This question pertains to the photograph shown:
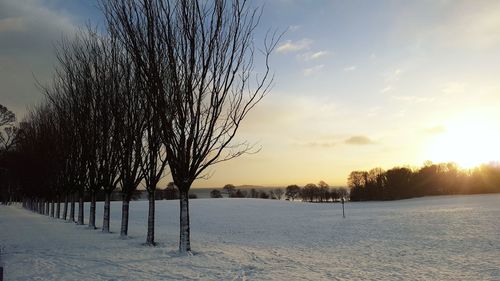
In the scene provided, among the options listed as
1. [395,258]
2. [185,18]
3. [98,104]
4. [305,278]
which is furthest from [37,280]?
[98,104]

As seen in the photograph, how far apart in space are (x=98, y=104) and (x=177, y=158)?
952 cm

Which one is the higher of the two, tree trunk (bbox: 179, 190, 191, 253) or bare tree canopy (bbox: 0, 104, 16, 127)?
bare tree canopy (bbox: 0, 104, 16, 127)

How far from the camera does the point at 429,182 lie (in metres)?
108

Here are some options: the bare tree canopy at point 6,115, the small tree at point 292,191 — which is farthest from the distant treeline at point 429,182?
the bare tree canopy at point 6,115

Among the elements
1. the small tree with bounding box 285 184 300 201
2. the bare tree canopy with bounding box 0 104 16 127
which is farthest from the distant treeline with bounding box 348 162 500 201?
the bare tree canopy with bounding box 0 104 16 127

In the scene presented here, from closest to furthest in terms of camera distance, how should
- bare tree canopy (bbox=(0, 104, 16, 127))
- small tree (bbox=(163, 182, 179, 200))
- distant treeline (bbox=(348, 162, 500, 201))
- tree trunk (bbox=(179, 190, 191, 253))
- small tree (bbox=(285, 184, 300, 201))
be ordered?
tree trunk (bbox=(179, 190, 191, 253)) → bare tree canopy (bbox=(0, 104, 16, 127)) → distant treeline (bbox=(348, 162, 500, 201)) → small tree (bbox=(163, 182, 179, 200)) → small tree (bbox=(285, 184, 300, 201))

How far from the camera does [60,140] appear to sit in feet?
97.7

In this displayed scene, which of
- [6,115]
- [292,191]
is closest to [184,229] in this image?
[6,115]

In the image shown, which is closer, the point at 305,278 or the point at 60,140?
the point at 305,278

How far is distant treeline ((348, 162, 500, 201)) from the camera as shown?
98500 mm

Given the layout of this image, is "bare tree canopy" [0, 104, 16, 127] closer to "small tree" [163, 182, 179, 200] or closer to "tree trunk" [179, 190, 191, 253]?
"tree trunk" [179, 190, 191, 253]

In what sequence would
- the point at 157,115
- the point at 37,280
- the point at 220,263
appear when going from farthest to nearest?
the point at 157,115
the point at 220,263
the point at 37,280

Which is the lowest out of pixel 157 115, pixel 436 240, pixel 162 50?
pixel 436 240

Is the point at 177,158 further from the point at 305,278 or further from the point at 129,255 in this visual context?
the point at 305,278
